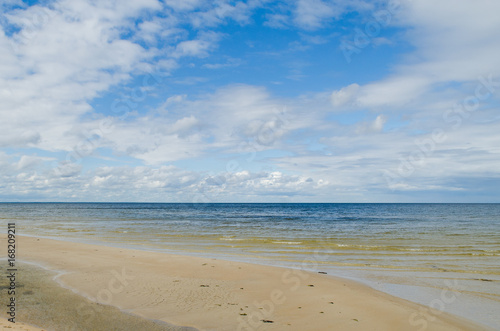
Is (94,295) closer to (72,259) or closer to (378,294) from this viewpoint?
(72,259)

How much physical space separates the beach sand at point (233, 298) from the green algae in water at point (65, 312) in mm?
65

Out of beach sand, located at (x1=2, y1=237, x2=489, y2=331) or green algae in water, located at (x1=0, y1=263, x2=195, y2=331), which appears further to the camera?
beach sand, located at (x1=2, y1=237, x2=489, y2=331)

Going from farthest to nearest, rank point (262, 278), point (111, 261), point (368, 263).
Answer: point (368, 263), point (111, 261), point (262, 278)

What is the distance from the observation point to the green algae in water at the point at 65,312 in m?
6.92

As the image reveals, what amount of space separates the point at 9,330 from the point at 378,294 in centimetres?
907

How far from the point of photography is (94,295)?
9109 millimetres

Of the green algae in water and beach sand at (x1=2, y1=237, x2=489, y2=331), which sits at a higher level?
the green algae in water

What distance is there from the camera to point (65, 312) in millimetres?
7633

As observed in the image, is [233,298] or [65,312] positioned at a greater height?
[65,312]

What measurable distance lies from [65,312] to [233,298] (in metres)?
4.08

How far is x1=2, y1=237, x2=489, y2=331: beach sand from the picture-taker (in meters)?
7.53

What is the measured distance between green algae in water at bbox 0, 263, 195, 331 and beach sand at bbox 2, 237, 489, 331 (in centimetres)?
7

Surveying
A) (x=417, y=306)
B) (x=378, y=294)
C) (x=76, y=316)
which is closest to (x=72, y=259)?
(x=76, y=316)

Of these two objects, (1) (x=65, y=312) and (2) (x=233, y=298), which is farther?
(2) (x=233, y=298)
